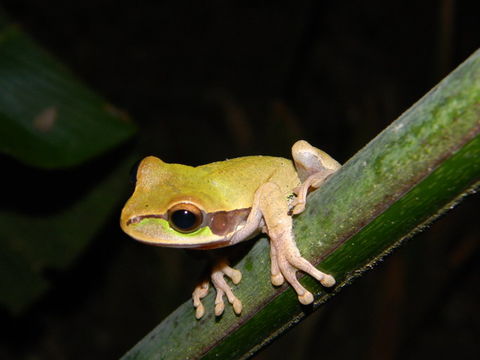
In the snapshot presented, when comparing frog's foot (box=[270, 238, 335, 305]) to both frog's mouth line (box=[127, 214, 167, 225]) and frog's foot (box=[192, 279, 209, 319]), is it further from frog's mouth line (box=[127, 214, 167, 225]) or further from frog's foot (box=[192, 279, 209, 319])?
frog's mouth line (box=[127, 214, 167, 225])

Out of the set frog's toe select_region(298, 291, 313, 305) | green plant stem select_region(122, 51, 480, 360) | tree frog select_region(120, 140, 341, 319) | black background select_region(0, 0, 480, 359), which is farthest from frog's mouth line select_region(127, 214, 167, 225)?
black background select_region(0, 0, 480, 359)

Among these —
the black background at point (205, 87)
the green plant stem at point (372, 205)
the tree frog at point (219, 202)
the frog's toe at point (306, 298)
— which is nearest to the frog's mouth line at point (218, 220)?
the tree frog at point (219, 202)

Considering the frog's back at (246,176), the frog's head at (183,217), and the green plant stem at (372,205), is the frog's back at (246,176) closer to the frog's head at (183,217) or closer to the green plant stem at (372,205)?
the frog's head at (183,217)

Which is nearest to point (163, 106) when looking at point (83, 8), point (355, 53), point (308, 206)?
point (83, 8)

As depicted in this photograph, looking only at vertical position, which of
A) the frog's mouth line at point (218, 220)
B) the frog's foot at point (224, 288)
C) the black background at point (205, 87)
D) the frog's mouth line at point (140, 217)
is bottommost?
the frog's foot at point (224, 288)

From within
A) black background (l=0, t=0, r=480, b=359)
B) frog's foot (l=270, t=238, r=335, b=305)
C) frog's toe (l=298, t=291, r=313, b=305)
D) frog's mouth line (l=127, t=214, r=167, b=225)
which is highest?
black background (l=0, t=0, r=480, b=359)

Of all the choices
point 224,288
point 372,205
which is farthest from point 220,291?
point 372,205
